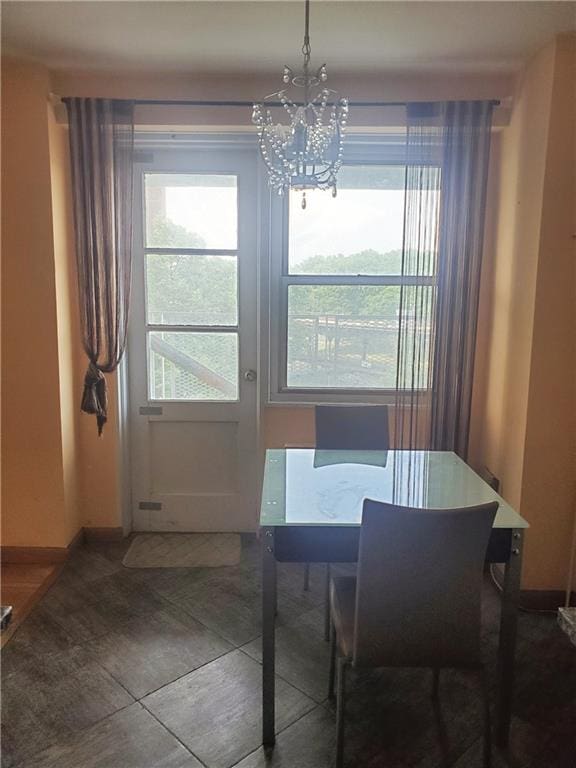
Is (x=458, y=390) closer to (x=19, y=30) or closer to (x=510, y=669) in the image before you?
(x=510, y=669)

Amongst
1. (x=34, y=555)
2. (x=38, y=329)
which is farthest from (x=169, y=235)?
(x=34, y=555)

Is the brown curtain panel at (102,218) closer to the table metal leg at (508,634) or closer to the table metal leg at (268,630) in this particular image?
the table metal leg at (268,630)

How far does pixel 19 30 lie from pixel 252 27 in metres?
1.01

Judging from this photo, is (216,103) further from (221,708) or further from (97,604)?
(221,708)

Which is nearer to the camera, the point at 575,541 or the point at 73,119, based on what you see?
the point at 575,541

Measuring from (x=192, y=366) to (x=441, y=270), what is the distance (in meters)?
1.53

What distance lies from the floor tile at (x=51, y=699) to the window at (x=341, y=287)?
1681 mm

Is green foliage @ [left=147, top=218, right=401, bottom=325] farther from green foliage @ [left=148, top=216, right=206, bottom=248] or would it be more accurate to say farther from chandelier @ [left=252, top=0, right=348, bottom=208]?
chandelier @ [left=252, top=0, right=348, bottom=208]

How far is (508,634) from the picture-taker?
174cm

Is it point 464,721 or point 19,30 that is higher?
point 19,30


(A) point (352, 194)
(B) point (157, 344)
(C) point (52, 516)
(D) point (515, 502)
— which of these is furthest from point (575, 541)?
(C) point (52, 516)

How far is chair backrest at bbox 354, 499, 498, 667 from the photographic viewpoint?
1430 millimetres

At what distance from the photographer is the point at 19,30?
7.49ft

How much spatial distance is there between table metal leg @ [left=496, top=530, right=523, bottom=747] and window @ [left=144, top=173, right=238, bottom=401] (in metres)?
1.90
